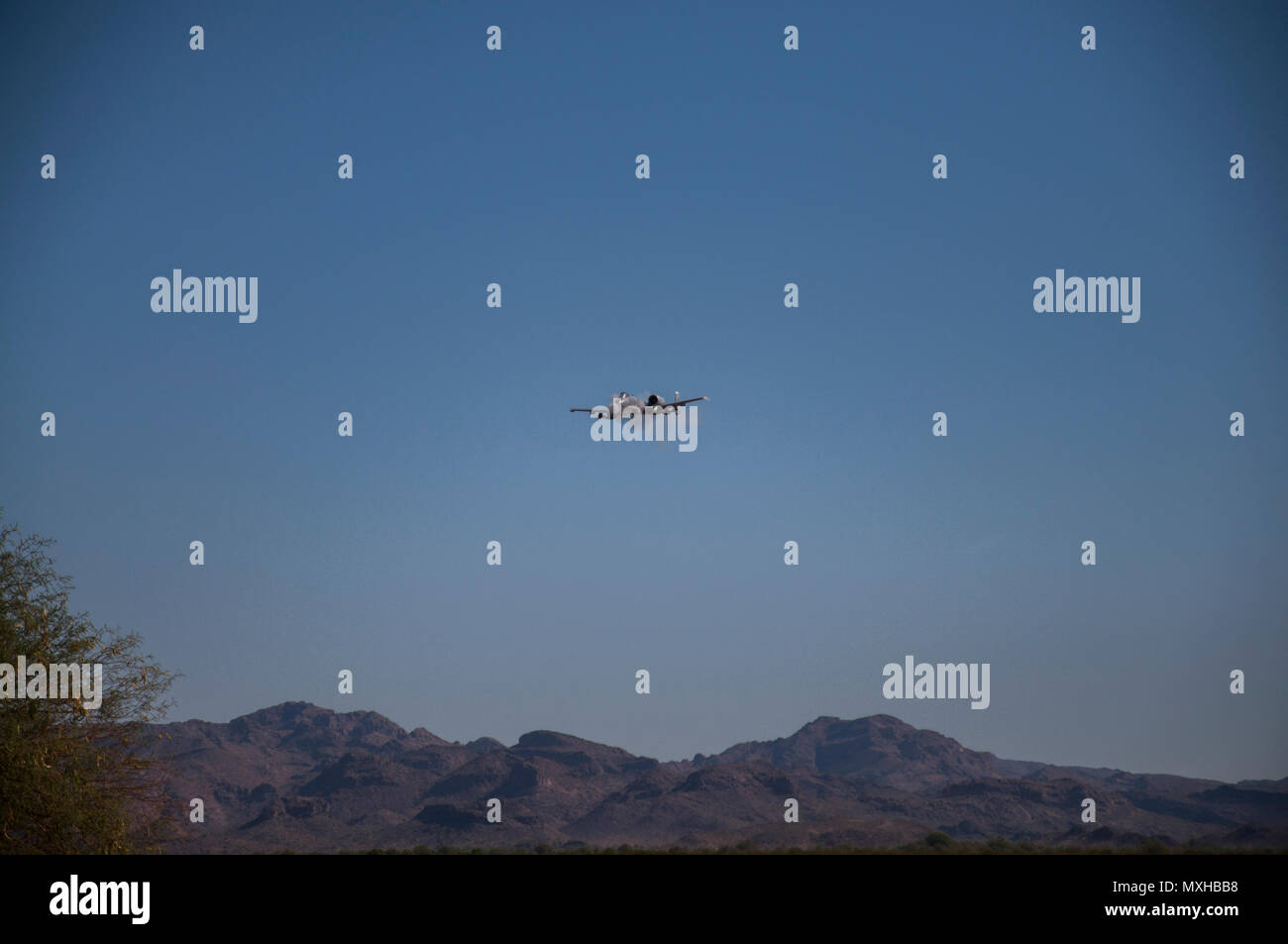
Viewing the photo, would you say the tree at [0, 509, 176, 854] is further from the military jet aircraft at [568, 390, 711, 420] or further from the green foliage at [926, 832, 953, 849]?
the green foliage at [926, 832, 953, 849]

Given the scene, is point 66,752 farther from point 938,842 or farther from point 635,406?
point 938,842

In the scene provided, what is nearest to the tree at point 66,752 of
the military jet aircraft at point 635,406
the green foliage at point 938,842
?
the military jet aircraft at point 635,406

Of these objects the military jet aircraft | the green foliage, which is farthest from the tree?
the green foliage

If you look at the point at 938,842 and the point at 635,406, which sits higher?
Answer: the point at 635,406

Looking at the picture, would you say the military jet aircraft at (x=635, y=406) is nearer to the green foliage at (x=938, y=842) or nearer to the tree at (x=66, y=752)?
the tree at (x=66, y=752)

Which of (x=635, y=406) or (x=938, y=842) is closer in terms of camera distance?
(x=635, y=406)

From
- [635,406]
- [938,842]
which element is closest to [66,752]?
[635,406]
